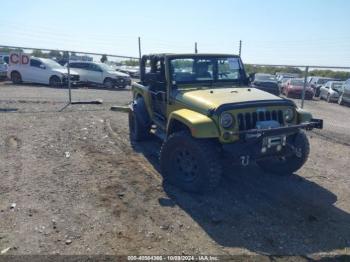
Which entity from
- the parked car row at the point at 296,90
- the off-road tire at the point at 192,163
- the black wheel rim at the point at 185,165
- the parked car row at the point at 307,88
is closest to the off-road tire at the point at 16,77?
the parked car row at the point at 307,88

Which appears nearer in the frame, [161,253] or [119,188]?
[161,253]

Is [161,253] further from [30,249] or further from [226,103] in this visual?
[226,103]

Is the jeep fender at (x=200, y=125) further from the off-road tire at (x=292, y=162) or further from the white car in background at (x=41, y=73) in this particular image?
the white car in background at (x=41, y=73)

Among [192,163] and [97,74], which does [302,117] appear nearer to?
Answer: [192,163]

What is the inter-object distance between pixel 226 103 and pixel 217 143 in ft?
1.90

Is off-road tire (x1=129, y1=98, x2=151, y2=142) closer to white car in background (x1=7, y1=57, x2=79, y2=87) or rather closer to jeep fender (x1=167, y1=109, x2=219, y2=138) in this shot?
jeep fender (x1=167, y1=109, x2=219, y2=138)

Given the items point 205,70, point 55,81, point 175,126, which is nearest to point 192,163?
point 175,126

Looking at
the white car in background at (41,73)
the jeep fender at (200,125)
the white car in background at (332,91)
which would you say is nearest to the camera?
the jeep fender at (200,125)

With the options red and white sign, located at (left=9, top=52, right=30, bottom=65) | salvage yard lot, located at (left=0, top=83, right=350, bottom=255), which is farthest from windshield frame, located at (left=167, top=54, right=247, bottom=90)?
red and white sign, located at (left=9, top=52, right=30, bottom=65)

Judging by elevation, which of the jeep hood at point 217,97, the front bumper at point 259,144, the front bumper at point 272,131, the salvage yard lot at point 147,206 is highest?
the jeep hood at point 217,97

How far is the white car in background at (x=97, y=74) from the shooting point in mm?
22097

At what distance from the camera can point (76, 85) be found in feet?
72.4

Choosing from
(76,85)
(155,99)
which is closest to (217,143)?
(155,99)

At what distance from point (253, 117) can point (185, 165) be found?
121 centimetres
